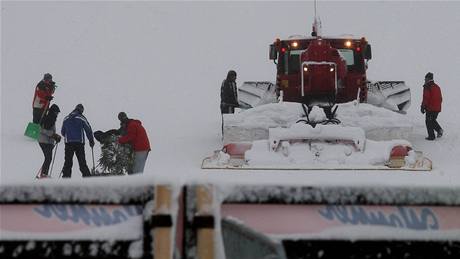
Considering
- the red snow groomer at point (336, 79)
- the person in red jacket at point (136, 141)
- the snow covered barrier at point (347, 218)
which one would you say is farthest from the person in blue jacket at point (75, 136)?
the snow covered barrier at point (347, 218)

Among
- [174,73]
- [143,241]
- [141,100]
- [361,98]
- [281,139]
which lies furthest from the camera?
[174,73]

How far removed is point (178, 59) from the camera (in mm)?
36250

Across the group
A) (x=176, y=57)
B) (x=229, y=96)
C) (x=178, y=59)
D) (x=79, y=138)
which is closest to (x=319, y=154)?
(x=79, y=138)

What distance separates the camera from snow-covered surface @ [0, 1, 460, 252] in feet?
50.6

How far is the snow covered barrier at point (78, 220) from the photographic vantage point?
312cm

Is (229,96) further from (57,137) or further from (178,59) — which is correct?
(178,59)

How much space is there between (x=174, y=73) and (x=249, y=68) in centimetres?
361

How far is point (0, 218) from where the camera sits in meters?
3.16

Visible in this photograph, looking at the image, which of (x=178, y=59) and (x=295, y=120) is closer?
(x=295, y=120)

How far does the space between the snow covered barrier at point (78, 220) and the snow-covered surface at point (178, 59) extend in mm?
6907

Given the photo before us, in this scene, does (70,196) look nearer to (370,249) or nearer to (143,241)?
(143,241)

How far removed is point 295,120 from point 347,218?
32.2 feet

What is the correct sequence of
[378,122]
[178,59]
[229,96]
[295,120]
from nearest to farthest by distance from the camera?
[378,122], [295,120], [229,96], [178,59]

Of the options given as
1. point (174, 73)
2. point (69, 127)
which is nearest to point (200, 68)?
point (174, 73)
